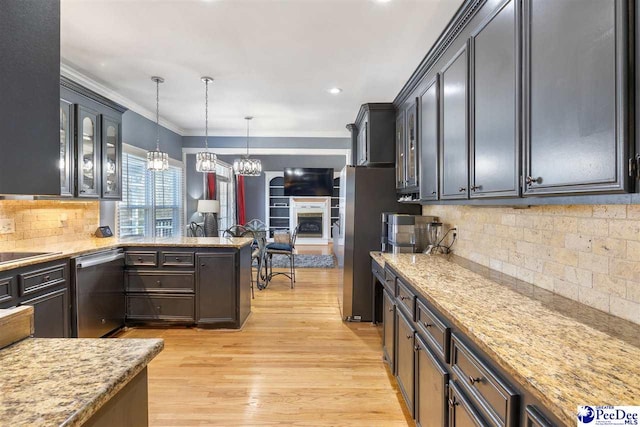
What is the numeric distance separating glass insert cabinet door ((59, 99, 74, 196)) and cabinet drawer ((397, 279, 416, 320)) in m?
3.00

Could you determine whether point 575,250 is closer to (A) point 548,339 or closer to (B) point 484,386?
(A) point 548,339

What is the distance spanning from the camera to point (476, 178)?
1.94 m

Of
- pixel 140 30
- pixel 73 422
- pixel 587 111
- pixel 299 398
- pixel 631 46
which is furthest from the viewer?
pixel 140 30

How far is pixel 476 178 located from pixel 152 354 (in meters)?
1.73

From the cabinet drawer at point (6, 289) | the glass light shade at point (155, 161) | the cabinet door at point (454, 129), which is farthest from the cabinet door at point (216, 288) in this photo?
the cabinet door at point (454, 129)

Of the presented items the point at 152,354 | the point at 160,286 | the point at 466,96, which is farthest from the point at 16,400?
the point at 160,286

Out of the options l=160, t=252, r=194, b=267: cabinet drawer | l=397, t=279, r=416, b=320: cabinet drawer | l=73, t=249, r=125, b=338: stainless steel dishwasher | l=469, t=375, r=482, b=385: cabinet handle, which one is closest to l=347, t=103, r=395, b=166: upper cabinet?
l=397, t=279, r=416, b=320: cabinet drawer

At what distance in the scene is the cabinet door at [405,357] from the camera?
6.79 feet

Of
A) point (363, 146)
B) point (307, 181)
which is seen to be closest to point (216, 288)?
point (363, 146)

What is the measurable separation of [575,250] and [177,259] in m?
3.32

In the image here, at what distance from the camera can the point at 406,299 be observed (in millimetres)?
2191

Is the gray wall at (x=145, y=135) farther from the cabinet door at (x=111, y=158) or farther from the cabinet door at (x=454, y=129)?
the cabinet door at (x=454, y=129)

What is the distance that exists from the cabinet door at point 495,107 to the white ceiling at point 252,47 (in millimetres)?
723

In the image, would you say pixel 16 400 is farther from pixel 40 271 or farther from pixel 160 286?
pixel 160 286
